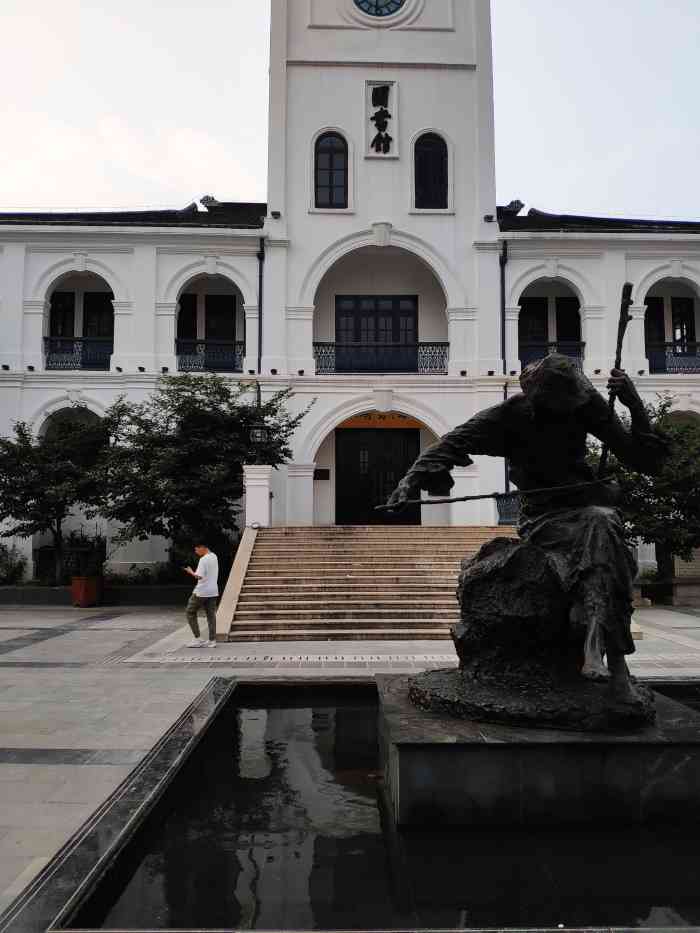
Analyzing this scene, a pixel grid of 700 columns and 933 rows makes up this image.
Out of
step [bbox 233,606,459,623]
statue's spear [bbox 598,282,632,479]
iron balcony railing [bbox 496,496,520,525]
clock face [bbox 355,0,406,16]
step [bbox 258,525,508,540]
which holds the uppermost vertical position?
clock face [bbox 355,0,406,16]

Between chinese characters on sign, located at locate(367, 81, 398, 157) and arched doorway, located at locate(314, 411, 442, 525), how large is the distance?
8585 mm

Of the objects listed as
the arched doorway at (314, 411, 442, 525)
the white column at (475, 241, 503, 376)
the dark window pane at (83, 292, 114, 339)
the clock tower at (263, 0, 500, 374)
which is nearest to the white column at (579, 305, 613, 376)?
the white column at (475, 241, 503, 376)

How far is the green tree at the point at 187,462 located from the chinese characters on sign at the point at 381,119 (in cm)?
1003

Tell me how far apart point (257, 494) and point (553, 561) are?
13024mm

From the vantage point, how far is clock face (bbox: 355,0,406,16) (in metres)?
22.7

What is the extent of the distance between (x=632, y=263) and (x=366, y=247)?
28.0ft

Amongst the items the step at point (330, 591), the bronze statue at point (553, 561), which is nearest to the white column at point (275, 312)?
the step at point (330, 591)

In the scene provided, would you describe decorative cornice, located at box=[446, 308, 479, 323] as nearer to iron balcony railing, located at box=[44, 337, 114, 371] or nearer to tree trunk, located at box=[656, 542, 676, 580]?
tree trunk, located at box=[656, 542, 676, 580]

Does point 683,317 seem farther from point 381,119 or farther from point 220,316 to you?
point 220,316

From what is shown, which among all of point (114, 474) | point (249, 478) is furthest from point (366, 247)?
point (114, 474)

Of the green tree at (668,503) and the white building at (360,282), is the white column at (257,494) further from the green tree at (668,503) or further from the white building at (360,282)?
the green tree at (668,503)

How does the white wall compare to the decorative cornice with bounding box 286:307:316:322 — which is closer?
the decorative cornice with bounding box 286:307:316:322

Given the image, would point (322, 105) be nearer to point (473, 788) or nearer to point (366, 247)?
point (366, 247)

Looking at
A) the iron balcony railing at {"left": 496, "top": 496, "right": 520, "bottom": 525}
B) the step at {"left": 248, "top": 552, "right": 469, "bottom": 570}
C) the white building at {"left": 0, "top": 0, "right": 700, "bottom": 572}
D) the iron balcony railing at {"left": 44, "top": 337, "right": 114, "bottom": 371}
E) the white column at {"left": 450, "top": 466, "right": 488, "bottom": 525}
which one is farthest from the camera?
the iron balcony railing at {"left": 44, "top": 337, "right": 114, "bottom": 371}
